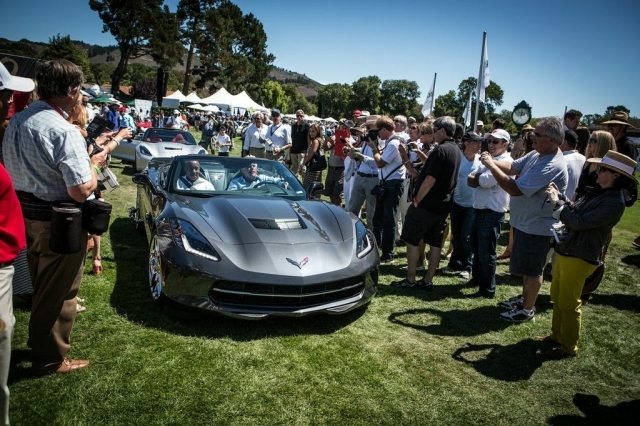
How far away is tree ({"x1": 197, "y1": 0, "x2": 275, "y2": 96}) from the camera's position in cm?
5465

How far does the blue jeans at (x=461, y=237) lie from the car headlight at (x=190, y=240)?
344 centimetres

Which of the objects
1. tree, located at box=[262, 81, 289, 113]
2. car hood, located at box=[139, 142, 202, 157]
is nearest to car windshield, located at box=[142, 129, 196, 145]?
car hood, located at box=[139, 142, 202, 157]

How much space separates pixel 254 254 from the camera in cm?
331

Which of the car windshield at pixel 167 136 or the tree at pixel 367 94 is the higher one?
the tree at pixel 367 94

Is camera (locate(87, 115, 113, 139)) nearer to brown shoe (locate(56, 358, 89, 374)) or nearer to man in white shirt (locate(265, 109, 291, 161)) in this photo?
brown shoe (locate(56, 358, 89, 374))

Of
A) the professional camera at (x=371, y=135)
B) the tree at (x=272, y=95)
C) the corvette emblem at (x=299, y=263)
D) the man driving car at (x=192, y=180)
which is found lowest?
the corvette emblem at (x=299, y=263)

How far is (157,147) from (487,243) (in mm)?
9496

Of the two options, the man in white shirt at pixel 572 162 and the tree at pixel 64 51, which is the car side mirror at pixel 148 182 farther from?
the tree at pixel 64 51

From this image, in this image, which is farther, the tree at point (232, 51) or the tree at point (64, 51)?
the tree at point (64, 51)

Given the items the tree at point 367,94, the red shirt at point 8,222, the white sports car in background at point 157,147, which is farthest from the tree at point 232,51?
the red shirt at point 8,222

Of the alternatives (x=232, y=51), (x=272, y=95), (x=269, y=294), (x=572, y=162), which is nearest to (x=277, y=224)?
(x=269, y=294)

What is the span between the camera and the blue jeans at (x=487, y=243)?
15.3 feet

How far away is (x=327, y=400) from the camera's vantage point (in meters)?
2.57

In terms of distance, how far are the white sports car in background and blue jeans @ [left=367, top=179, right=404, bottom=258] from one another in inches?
277
